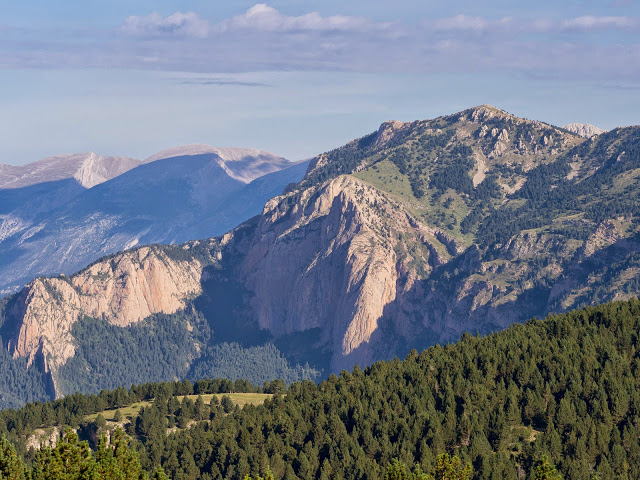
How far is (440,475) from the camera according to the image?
178250 mm

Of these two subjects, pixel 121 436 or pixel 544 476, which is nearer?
pixel 544 476

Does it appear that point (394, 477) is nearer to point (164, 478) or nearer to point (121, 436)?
point (164, 478)

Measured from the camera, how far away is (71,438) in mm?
175500

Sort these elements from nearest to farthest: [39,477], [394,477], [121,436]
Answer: [394,477] → [39,477] → [121,436]

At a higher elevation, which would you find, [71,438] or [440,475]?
[71,438]

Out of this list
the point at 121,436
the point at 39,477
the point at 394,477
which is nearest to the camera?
the point at 394,477

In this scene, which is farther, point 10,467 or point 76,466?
point 76,466

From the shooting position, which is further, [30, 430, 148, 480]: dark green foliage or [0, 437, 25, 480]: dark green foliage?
[0, 437, 25, 480]: dark green foliage

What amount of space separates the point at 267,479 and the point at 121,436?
42267 mm

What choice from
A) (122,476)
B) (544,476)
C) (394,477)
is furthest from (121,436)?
(544,476)

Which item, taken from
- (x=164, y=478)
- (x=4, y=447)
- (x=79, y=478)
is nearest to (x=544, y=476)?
(x=164, y=478)

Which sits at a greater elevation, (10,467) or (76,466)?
(10,467)

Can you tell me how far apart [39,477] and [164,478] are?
19452 mm

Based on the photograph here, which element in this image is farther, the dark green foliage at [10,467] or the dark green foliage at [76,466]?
the dark green foliage at [10,467]
